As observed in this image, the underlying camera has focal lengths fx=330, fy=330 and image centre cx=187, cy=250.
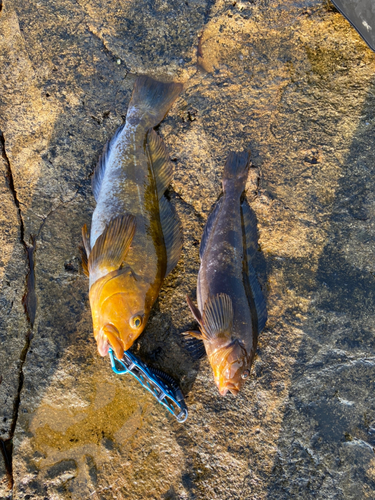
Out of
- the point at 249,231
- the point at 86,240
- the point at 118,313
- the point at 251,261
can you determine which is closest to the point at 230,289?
the point at 251,261

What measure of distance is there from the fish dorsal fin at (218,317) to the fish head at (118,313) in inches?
24.4

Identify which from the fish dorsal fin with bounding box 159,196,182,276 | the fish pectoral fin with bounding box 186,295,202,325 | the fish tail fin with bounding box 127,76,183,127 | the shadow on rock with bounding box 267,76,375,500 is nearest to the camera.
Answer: the shadow on rock with bounding box 267,76,375,500

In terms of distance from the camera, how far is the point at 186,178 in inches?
138

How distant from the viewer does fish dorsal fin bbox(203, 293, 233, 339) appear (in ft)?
9.63

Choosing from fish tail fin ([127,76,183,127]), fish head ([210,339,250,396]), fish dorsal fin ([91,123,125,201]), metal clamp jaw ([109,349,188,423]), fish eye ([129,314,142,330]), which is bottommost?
metal clamp jaw ([109,349,188,423])

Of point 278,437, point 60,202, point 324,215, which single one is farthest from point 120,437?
point 324,215

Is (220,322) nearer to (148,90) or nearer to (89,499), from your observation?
(89,499)

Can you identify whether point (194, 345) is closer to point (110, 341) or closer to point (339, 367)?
point (110, 341)

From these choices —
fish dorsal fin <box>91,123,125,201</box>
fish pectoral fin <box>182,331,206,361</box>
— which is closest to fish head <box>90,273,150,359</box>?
fish pectoral fin <box>182,331,206,361</box>

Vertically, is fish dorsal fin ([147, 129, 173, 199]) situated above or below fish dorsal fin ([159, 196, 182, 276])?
above

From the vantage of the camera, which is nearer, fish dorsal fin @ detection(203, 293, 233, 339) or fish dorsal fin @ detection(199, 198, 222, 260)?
fish dorsal fin @ detection(203, 293, 233, 339)

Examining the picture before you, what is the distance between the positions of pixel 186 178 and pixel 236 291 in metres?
1.32

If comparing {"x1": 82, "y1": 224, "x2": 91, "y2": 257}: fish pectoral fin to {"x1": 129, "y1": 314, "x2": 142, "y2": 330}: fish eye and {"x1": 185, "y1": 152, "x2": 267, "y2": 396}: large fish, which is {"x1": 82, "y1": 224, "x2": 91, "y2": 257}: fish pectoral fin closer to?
{"x1": 129, "y1": 314, "x2": 142, "y2": 330}: fish eye

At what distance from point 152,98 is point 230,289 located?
7.32 feet
